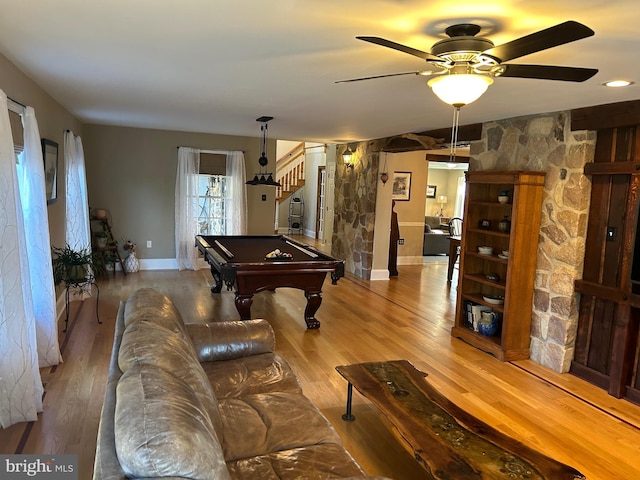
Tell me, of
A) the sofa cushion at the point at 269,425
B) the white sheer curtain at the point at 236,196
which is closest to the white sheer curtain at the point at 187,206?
the white sheer curtain at the point at 236,196

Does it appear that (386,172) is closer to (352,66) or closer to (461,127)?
(461,127)

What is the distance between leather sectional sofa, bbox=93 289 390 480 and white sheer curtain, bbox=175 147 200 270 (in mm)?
4782

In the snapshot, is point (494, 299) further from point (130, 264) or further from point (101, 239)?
point (101, 239)

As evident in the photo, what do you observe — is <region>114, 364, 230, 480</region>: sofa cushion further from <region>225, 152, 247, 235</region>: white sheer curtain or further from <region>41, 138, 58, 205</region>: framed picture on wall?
<region>225, 152, 247, 235</region>: white sheer curtain

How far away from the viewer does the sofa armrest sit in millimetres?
2654

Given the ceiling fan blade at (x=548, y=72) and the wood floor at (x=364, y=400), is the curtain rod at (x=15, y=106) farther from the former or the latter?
the ceiling fan blade at (x=548, y=72)

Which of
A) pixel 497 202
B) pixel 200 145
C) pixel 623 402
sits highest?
pixel 200 145

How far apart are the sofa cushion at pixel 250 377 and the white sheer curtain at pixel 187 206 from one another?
4995mm

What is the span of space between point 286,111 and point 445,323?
2924 mm

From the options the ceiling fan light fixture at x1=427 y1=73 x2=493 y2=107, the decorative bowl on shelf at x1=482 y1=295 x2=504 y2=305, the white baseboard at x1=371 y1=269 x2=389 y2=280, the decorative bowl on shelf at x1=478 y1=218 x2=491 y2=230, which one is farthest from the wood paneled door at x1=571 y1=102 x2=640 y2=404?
the white baseboard at x1=371 y1=269 x2=389 y2=280

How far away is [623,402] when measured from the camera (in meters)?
3.37

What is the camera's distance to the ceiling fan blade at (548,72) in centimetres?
191

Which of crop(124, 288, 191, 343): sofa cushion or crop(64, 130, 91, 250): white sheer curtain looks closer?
crop(124, 288, 191, 343): sofa cushion

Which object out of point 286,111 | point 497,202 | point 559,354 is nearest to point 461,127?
point 497,202
